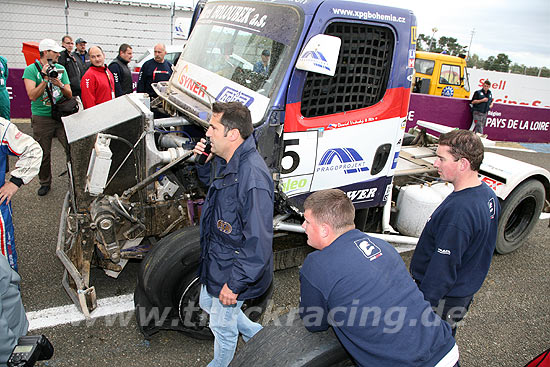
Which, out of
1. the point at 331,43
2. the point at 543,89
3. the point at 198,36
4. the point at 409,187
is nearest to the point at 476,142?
the point at 331,43

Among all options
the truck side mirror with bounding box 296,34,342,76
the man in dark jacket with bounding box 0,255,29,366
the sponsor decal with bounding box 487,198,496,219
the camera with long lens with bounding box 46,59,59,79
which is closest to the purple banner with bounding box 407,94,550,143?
the camera with long lens with bounding box 46,59,59,79

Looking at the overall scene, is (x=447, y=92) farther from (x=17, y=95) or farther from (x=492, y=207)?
(x=492, y=207)

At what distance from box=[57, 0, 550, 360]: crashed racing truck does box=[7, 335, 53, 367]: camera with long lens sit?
2.77 ft

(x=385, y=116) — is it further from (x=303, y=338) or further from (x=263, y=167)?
(x=303, y=338)

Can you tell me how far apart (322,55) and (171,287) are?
1.97m

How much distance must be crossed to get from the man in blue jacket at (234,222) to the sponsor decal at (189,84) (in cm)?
118

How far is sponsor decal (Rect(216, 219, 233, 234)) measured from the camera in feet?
7.94

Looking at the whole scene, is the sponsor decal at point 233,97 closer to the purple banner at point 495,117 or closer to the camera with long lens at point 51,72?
the camera with long lens at point 51,72

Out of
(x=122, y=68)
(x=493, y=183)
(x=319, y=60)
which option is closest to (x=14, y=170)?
(x=319, y=60)

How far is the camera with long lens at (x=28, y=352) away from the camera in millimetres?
1973

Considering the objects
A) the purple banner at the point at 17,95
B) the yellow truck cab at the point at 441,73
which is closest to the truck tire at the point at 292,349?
the purple banner at the point at 17,95

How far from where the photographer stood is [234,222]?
242 cm

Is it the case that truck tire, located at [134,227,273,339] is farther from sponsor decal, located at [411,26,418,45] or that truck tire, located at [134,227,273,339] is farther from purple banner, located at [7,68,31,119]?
purple banner, located at [7,68,31,119]

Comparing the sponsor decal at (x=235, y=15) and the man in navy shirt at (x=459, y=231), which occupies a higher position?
the sponsor decal at (x=235, y=15)
